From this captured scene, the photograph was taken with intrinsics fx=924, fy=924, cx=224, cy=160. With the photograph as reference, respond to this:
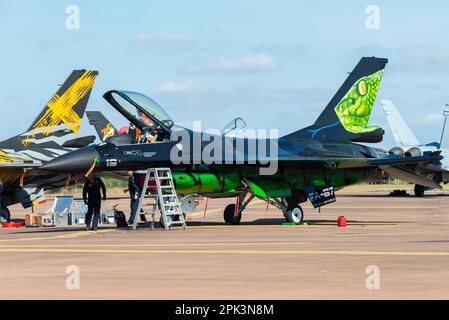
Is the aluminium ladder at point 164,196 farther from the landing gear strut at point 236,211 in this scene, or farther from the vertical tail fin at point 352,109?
the vertical tail fin at point 352,109

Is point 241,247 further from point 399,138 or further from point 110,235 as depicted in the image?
point 399,138

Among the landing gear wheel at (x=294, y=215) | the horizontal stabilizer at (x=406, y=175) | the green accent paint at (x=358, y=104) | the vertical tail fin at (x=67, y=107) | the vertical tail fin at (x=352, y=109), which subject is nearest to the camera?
the landing gear wheel at (x=294, y=215)

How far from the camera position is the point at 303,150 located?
1024 inches

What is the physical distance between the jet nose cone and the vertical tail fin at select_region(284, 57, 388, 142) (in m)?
6.94

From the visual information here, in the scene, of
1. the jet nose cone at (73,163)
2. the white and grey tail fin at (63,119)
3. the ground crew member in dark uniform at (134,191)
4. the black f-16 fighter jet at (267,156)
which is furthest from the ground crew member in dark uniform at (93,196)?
the white and grey tail fin at (63,119)

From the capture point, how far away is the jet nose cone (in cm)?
2255

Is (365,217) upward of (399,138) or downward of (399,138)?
downward

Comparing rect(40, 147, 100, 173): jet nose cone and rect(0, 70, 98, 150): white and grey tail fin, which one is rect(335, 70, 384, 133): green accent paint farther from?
rect(0, 70, 98, 150): white and grey tail fin

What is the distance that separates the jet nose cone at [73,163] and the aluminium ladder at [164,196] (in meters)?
1.76

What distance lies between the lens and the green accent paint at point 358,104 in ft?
89.6

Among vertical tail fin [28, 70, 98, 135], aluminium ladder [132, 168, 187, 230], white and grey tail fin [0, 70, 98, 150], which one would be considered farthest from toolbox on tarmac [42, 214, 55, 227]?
vertical tail fin [28, 70, 98, 135]

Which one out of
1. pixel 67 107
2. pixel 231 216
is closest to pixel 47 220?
pixel 231 216

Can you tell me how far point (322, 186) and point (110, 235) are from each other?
22.9 feet
